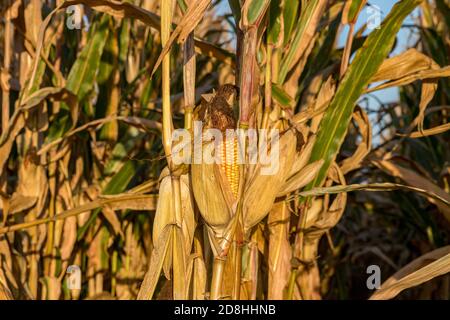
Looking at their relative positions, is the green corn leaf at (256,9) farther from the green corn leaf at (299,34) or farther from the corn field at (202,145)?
the green corn leaf at (299,34)

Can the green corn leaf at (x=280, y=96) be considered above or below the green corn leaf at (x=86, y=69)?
below

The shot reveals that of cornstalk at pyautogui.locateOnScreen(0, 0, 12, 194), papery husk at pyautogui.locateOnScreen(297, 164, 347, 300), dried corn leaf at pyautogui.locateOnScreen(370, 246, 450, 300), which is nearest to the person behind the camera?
dried corn leaf at pyautogui.locateOnScreen(370, 246, 450, 300)

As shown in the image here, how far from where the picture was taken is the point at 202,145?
1636 mm

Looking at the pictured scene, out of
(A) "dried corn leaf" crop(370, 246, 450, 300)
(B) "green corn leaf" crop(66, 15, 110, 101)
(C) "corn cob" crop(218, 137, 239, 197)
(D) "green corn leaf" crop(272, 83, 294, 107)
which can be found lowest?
(A) "dried corn leaf" crop(370, 246, 450, 300)

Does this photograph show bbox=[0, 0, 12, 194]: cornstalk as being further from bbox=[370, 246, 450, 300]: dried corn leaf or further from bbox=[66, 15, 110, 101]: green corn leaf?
bbox=[370, 246, 450, 300]: dried corn leaf

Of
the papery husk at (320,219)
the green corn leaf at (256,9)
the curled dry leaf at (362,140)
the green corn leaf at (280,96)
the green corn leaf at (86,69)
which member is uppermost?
the green corn leaf at (86,69)

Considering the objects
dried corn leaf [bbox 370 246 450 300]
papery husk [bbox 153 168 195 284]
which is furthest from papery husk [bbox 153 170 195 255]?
dried corn leaf [bbox 370 246 450 300]

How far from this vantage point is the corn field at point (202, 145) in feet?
5.51

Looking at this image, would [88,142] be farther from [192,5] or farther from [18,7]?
[192,5]

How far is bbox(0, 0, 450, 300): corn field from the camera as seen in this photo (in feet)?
5.51

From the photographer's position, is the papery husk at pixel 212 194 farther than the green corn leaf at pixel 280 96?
No

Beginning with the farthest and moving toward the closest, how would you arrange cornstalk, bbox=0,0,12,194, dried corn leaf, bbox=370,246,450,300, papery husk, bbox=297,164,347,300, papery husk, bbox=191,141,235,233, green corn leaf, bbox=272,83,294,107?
1. cornstalk, bbox=0,0,12,194
2. papery husk, bbox=297,164,347,300
3. green corn leaf, bbox=272,83,294,107
4. dried corn leaf, bbox=370,246,450,300
5. papery husk, bbox=191,141,235,233

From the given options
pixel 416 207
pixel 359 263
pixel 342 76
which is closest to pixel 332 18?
pixel 342 76

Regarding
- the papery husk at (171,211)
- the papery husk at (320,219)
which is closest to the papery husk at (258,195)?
the papery husk at (171,211)
